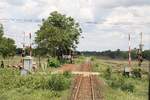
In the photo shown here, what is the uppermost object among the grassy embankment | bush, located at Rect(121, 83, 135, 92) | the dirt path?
the grassy embankment

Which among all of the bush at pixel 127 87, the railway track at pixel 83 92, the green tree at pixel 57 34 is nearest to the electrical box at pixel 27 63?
the railway track at pixel 83 92

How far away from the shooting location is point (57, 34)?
244 feet

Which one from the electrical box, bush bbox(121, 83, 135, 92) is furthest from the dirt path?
the electrical box

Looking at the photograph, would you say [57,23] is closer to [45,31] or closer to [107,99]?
[45,31]

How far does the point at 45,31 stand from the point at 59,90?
1879 inches

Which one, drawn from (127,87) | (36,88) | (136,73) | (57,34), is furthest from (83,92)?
(57,34)

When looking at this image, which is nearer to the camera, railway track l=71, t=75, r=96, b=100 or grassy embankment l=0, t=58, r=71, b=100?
grassy embankment l=0, t=58, r=71, b=100

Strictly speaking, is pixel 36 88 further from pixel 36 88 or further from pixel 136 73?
pixel 136 73

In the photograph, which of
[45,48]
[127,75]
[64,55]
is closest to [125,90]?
[127,75]

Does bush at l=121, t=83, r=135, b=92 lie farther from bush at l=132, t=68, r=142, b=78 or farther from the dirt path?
bush at l=132, t=68, r=142, b=78

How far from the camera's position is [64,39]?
3041 inches

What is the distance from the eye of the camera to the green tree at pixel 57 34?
7262 cm

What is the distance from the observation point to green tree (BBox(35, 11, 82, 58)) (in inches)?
2859

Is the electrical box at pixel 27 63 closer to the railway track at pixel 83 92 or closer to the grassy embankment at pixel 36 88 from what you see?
the railway track at pixel 83 92
